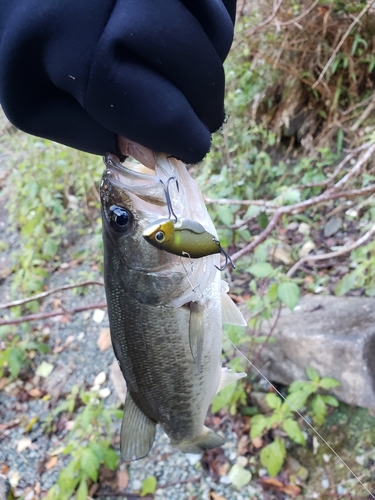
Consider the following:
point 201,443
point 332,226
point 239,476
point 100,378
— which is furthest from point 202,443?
point 332,226

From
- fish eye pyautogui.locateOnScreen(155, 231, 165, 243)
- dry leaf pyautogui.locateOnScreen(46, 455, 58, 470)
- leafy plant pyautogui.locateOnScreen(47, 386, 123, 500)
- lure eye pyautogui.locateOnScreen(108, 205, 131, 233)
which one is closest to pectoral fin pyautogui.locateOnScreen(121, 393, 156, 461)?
lure eye pyautogui.locateOnScreen(108, 205, 131, 233)

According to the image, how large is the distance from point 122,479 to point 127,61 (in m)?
2.74

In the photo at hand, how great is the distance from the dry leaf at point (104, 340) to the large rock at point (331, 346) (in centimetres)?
154

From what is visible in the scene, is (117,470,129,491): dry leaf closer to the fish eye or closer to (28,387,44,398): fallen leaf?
(28,387,44,398): fallen leaf

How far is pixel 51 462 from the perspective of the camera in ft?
10.0

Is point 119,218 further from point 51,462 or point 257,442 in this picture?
point 51,462

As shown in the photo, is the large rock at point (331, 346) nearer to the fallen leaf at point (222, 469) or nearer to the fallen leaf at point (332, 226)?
the fallen leaf at point (222, 469)

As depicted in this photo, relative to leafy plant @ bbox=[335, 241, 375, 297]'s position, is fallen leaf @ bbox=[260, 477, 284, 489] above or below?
below

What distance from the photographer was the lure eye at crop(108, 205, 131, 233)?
1.19m

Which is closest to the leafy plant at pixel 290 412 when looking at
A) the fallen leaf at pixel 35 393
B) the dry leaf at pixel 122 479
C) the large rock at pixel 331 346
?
the large rock at pixel 331 346

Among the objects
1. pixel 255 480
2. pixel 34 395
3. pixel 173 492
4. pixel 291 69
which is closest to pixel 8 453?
pixel 34 395

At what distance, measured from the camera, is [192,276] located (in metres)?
1.30

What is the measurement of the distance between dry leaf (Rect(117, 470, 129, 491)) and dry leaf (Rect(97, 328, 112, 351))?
3.96ft

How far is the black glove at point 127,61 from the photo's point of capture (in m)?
0.86
